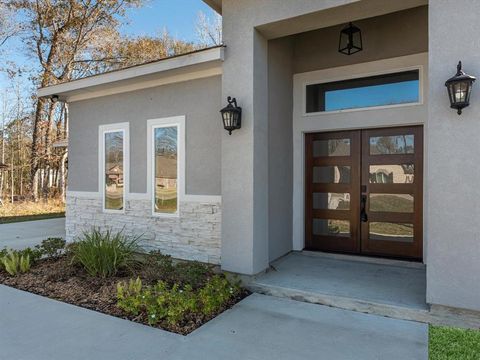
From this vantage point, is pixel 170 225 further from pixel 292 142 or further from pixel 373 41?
pixel 373 41

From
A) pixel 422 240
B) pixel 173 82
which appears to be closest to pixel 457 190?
pixel 422 240

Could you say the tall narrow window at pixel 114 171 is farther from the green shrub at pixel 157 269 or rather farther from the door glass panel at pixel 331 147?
the door glass panel at pixel 331 147

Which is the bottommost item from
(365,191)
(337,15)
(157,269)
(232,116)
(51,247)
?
(157,269)

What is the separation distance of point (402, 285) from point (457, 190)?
1.57 metres

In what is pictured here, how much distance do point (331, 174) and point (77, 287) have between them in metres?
4.48

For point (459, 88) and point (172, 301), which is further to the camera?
point (172, 301)

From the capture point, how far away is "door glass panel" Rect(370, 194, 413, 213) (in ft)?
17.7

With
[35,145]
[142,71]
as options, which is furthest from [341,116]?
[35,145]

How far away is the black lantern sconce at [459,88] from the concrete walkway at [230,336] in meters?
2.35

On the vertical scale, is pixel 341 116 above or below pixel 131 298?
above

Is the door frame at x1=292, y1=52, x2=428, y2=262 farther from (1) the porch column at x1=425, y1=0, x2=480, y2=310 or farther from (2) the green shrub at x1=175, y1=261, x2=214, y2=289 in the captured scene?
(2) the green shrub at x1=175, y1=261, x2=214, y2=289

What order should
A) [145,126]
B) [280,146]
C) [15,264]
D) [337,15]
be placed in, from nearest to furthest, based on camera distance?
[337,15] → [15,264] → [280,146] → [145,126]

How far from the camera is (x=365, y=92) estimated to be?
564cm

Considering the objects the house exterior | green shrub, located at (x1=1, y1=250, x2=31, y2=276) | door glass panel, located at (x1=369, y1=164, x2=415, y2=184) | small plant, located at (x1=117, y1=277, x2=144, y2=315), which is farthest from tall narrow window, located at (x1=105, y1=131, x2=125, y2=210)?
door glass panel, located at (x1=369, y1=164, x2=415, y2=184)
